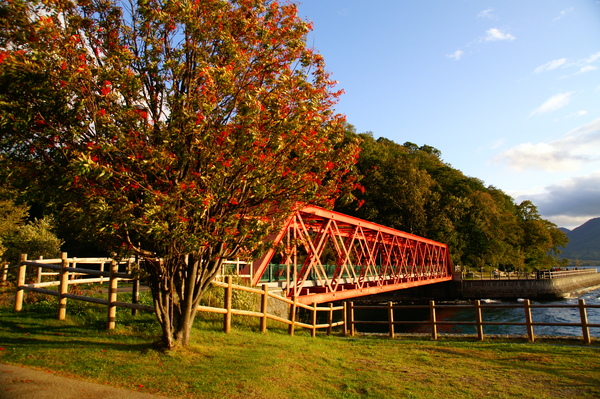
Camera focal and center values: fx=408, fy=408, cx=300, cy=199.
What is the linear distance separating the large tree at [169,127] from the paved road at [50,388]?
6.97 feet

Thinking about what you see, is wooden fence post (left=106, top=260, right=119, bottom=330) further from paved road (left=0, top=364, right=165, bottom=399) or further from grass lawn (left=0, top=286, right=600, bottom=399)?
paved road (left=0, top=364, right=165, bottom=399)

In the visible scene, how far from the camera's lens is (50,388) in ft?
21.2

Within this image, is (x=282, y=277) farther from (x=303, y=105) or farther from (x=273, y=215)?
(x=303, y=105)

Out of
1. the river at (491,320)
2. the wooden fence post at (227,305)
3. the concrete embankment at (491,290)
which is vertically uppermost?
the wooden fence post at (227,305)

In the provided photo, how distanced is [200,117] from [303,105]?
2.12 m

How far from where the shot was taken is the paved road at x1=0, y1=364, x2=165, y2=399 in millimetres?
6199

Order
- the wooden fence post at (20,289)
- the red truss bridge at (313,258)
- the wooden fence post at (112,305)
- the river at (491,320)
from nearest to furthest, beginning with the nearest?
the wooden fence post at (112,305) → the wooden fence post at (20,289) → the red truss bridge at (313,258) → the river at (491,320)

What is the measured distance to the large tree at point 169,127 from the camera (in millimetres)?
6902

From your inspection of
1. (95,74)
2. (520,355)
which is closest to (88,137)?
(95,74)

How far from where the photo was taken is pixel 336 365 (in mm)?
9766

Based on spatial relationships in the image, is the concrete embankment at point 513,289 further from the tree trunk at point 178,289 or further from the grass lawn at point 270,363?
the tree trunk at point 178,289

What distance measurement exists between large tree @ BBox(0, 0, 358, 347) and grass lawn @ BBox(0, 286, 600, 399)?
1284 mm

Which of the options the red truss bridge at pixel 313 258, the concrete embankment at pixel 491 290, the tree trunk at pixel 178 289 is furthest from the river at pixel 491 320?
the tree trunk at pixel 178 289

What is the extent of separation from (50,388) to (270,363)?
4140 millimetres
